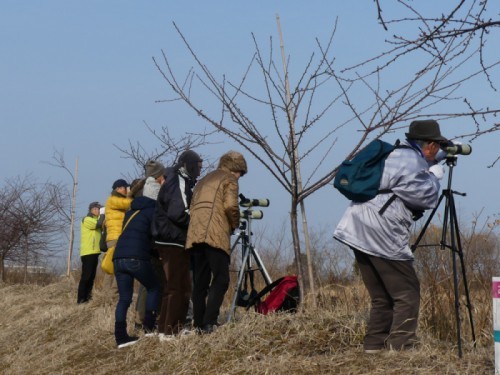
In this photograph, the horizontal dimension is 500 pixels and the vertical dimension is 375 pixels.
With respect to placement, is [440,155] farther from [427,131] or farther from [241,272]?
[241,272]

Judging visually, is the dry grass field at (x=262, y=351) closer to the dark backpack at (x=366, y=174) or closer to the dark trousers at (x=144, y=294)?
the dark trousers at (x=144, y=294)

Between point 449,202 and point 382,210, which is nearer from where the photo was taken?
point 382,210

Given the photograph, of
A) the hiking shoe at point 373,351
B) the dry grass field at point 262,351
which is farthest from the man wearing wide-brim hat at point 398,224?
the dry grass field at point 262,351

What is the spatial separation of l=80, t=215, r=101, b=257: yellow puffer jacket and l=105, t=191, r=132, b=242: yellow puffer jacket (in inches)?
138

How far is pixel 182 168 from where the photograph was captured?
8.27 meters

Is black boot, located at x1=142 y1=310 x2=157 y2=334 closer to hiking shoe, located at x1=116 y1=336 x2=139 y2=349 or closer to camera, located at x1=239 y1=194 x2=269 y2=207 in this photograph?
hiking shoe, located at x1=116 y1=336 x2=139 y2=349

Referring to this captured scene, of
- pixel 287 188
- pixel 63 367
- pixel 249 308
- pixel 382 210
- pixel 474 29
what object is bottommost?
pixel 63 367

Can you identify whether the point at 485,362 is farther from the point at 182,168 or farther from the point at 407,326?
the point at 182,168

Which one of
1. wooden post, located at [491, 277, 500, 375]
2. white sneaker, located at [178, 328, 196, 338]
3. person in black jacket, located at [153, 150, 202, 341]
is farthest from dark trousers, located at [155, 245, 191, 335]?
wooden post, located at [491, 277, 500, 375]

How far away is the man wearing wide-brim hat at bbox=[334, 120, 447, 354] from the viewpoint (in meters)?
6.19

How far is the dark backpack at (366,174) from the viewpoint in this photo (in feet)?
20.4

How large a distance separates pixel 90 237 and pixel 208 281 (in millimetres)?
5799

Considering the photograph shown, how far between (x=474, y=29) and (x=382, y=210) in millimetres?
1468

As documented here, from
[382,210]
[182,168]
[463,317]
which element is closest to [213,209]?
[182,168]
